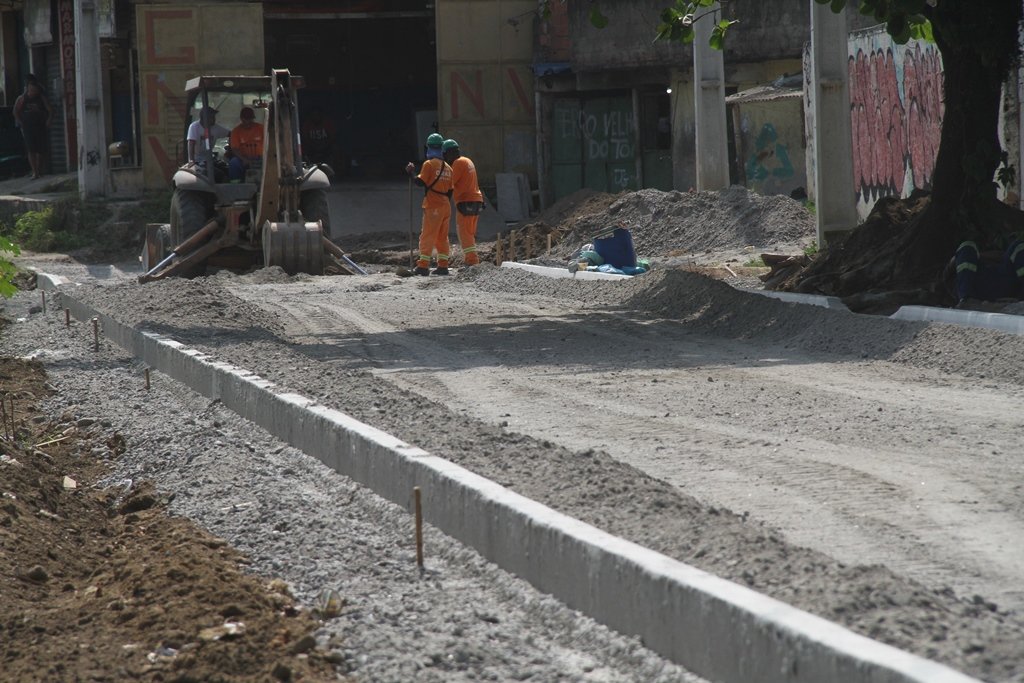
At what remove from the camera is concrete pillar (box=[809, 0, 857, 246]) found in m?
16.9

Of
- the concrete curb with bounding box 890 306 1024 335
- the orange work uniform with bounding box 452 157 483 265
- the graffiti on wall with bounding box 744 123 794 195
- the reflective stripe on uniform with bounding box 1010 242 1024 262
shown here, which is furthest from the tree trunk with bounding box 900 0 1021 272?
the graffiti on wall with bounding box 744 123 794 195

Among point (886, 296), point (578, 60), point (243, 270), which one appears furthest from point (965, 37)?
point (578, 60)

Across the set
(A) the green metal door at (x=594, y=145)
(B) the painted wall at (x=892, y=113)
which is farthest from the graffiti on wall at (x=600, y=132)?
(B) the painted wall at (x=892, y=113)

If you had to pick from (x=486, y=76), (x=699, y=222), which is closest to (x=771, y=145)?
(x=699, y=222)

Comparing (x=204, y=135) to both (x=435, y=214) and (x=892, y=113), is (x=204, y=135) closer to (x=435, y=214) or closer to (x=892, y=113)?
(x=435, y=214)

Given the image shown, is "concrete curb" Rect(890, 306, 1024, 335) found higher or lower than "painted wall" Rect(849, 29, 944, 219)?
lower

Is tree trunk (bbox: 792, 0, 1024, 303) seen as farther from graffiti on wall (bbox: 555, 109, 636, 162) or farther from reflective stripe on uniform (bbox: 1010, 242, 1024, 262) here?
graffiti on wall (bbox: 555, 109, 636, 162)

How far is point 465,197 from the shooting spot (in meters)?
20.0

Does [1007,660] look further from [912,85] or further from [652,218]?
[652,218]

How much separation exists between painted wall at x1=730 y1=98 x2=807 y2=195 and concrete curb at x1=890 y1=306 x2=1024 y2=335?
46.3 feet

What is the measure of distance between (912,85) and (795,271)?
5.48 meters

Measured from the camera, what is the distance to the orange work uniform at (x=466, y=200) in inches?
784

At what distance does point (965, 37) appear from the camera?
1245 centimetres

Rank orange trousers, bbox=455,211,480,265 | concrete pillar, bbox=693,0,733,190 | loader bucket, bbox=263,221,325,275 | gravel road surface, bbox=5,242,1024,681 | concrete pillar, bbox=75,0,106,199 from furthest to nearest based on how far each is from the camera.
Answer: concrete pillar, bbox=75,0,106,199 → concrete pillar, bbox=693,0,733,190 → orange trousers, bbox=455,211,480,265 → loader bucket, bbox=263,221,325,275 → gravel road surface, bbox=5,242,1024,681
